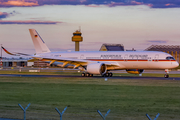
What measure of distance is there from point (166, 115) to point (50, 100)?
9.66m

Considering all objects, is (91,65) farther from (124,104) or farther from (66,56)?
(124,104)

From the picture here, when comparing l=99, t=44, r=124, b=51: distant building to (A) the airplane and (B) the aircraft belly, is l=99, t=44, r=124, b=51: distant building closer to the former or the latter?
(A) the airplane

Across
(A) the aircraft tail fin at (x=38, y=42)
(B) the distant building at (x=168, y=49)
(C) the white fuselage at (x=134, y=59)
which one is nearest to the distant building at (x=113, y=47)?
(B) the distant building at (x=168, y=49)

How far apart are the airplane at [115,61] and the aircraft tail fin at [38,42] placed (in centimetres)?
287

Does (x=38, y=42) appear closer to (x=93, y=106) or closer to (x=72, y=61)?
(x=72, y=61)

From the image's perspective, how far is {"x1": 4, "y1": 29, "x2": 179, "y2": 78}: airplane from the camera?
51000mm

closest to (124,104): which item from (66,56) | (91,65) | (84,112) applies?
(84,112)

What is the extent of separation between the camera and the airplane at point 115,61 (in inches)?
2008

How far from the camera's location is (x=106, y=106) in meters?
21.9

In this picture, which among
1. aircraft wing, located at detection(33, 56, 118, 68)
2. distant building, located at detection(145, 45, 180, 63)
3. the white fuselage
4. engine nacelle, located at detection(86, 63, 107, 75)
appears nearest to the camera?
engine nacelle, located at detection(86, 63, 107, 75)

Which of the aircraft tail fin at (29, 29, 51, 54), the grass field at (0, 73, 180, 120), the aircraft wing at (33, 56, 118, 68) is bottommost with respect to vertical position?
the grass field at (0, 73, 180, 120)

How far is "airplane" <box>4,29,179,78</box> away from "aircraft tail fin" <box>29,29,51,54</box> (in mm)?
2867

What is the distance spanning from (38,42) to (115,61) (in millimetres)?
16611

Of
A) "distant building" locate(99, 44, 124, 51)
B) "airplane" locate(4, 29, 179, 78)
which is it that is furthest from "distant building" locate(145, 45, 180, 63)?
"airplane" locate(4, 29, 179, 78)
